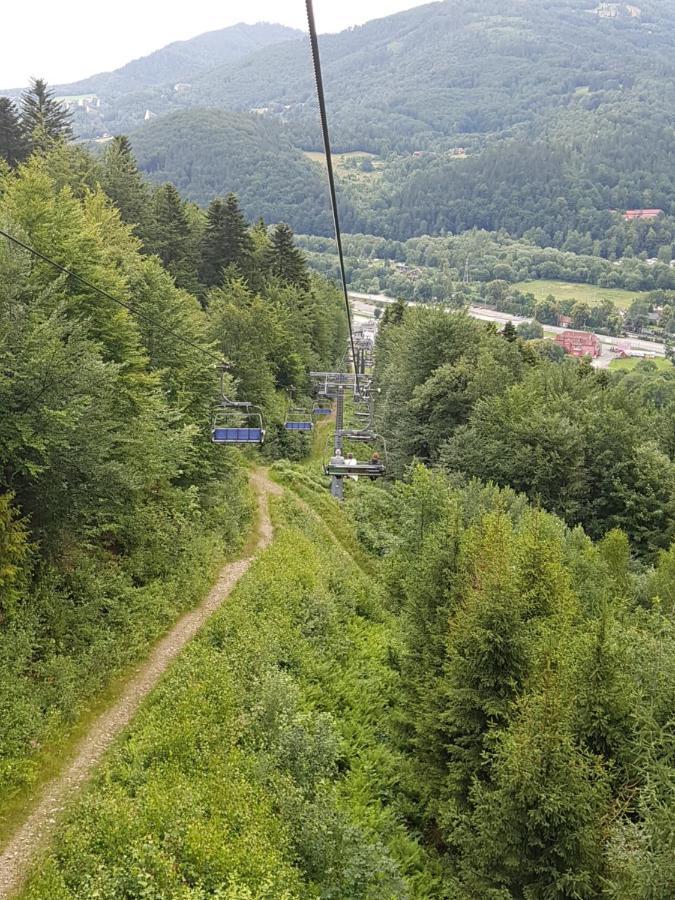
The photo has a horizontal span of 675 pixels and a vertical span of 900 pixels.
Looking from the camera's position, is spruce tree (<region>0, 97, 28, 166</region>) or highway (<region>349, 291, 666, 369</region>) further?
highway (<region>349, 291, 666, 369</region>)

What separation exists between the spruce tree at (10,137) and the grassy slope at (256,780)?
42.0 meters

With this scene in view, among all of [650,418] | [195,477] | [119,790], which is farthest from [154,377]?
[650,418]

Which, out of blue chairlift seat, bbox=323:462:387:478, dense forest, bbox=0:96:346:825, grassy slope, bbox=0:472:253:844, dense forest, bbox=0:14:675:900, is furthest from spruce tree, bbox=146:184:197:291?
grassy slope, bbox=0:472:253:844

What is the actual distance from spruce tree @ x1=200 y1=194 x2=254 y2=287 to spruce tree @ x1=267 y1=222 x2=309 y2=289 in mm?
5450

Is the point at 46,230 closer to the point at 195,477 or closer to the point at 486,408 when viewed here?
the point at 195,477

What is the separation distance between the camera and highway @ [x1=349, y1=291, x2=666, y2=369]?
158575 millimetres

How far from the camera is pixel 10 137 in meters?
50.3

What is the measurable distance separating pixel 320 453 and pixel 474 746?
4015 centimetres

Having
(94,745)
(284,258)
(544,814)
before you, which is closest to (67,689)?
(94,745)

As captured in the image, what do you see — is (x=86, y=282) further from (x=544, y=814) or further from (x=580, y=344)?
(x=580, y=344)

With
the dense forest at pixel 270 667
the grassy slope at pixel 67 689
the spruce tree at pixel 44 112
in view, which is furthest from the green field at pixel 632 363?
the grassy slope at pixel 67 689

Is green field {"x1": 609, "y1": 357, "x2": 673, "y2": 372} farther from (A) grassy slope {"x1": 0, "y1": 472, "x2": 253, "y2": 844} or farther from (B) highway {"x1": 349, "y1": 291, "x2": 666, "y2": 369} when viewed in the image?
(A) grassy slope {"x1": 0, "y1": 472, "x2": 253, "y2": 844}

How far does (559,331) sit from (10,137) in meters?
156

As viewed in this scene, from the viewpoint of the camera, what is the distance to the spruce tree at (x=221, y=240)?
59.3 metres
